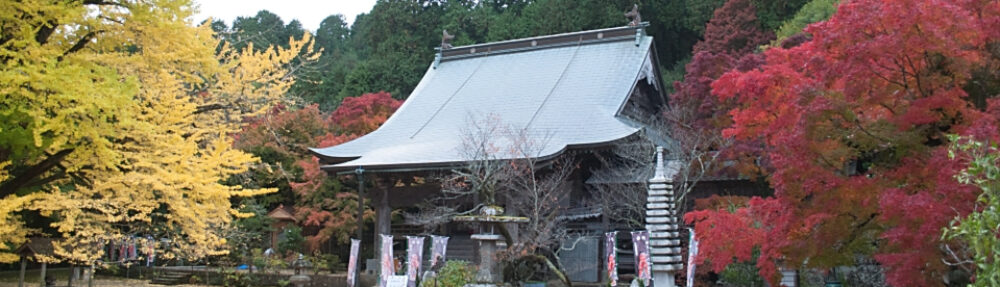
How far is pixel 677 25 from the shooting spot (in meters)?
36.1

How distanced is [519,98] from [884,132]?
1322 centimetres

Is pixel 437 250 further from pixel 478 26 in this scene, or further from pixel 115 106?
pixel 478 26

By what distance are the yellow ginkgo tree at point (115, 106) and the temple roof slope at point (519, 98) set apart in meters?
7.05

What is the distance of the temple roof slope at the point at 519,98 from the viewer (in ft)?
61.4

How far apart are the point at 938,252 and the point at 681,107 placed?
1308cm

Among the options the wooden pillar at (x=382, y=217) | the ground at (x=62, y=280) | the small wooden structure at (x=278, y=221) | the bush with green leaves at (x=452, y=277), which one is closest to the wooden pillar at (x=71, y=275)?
the ground at (x=62, y=280)

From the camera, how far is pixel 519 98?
22.3 m

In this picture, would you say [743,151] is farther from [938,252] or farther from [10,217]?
[10,217]

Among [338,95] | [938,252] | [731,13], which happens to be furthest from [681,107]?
[338,95]

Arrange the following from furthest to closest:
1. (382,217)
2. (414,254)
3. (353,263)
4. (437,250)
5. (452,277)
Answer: (382,217) < (353,263) < (437,250) < (414,254) < (452,277)

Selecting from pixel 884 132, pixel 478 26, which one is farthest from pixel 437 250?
pixel 478 26

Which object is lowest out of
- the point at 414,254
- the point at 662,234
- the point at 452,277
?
the point at 452,277

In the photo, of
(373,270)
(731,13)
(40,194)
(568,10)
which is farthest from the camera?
(568,10)

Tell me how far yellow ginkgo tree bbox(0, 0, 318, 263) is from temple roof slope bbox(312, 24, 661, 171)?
705 centimetres
